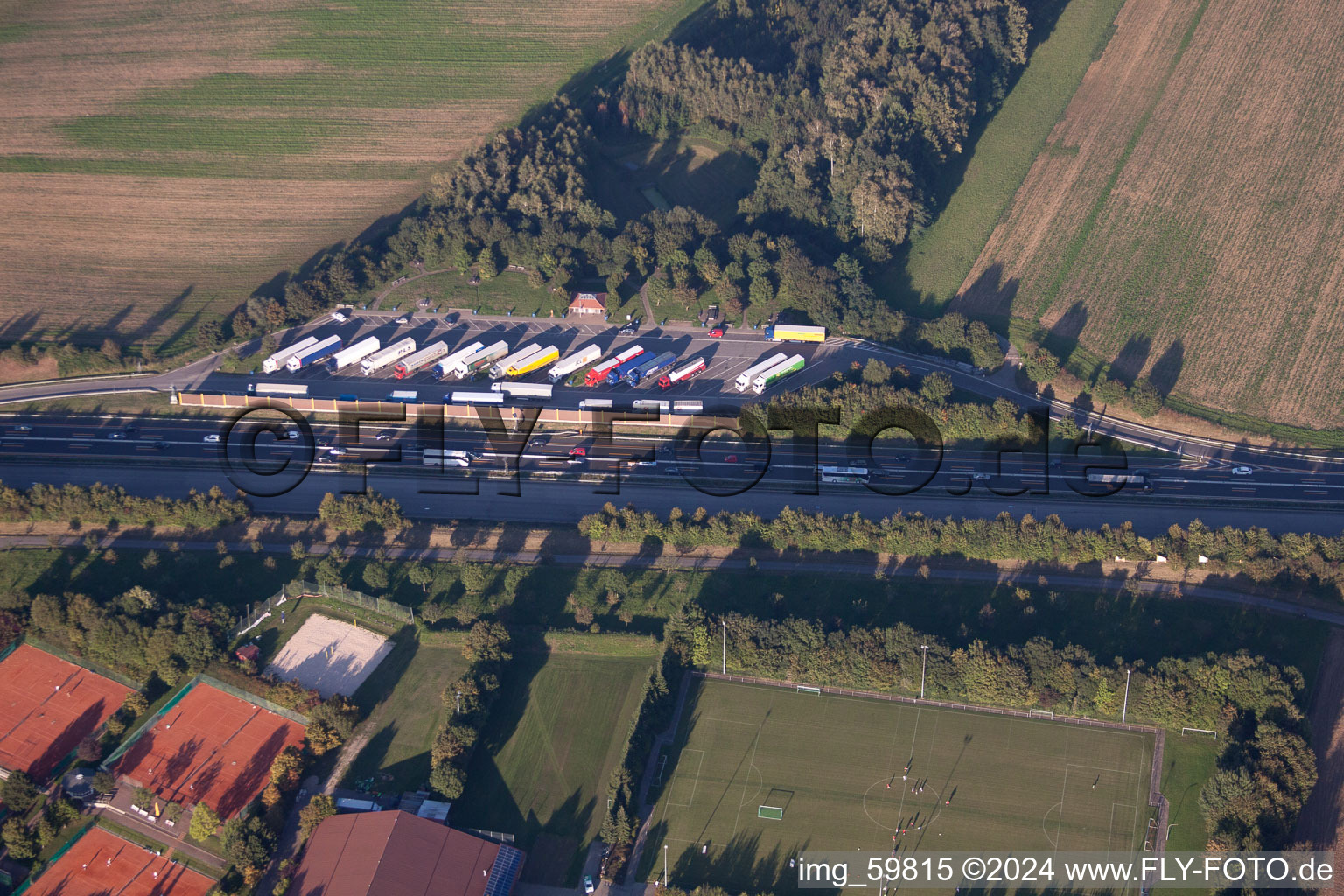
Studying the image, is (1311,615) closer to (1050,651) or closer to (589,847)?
(1050,651)

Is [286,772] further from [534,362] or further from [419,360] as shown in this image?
[534,362]

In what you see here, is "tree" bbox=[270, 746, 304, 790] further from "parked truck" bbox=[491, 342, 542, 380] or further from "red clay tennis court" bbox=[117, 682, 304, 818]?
"parked truck" bbox=[491, 342, 542, 380]

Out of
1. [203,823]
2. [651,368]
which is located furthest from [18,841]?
[651,368]

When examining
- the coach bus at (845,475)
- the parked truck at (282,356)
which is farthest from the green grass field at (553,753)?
the parked truck at (282,356)

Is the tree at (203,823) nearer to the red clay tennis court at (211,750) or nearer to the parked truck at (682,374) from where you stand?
the red clay tennis court at (211,750)

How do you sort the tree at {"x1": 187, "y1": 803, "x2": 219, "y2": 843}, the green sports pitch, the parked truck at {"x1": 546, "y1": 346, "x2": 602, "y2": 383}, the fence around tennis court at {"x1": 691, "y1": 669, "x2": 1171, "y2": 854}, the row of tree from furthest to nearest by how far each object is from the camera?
the parked truck at {"x1": 546, "y1": 346, "x2": 602, "y2": 383}
the row of tree
the fence around tennis court at {"x1": 691, "y1": 669, "x2": 1171, "y2": 854}
the green sports pitch
the tree at {"x1": 187, "y1": 803, "x2": 219, "y2": 843}

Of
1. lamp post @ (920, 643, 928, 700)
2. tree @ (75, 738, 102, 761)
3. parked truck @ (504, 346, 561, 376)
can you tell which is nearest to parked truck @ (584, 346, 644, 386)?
parked truck @ (504, 346, 561, 376)
